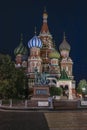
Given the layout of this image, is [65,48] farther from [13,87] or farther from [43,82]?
[13,87]

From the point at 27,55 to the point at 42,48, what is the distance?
2826 millimetres

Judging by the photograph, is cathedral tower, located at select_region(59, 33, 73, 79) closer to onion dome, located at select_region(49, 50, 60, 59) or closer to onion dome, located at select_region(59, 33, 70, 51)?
onion dome, located at select_region(59, 33, 70, 51)

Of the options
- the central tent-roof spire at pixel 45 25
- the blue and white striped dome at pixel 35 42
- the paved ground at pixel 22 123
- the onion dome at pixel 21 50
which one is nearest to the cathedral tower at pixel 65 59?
the central tent-roof spire at pixel 45 25

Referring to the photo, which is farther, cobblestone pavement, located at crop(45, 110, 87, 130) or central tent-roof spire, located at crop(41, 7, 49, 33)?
central tent-roof spire, located at crop(41, 7, 49, 33)

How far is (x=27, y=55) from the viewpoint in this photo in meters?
51.8

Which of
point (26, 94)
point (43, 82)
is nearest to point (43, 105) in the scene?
point (43, 82)

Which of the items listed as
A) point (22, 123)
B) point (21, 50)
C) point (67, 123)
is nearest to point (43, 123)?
point (22, 123)

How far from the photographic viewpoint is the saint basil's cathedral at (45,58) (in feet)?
152

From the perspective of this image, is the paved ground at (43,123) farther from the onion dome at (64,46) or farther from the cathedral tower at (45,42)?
the onion dome at (64,46)

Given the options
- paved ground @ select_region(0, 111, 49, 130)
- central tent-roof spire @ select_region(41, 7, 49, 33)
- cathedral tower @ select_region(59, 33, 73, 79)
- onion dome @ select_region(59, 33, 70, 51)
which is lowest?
paved ground @ select_region(0, 111, 49, 130)

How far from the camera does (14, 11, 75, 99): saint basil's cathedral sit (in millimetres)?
46341

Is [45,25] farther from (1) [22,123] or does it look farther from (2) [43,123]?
(1) [22,123]

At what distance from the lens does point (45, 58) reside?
50156mm

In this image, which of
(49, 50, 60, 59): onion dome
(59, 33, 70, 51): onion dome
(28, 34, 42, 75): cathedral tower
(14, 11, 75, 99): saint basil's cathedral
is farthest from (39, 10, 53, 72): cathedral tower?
(59, 33, 70, 51): onion dome
